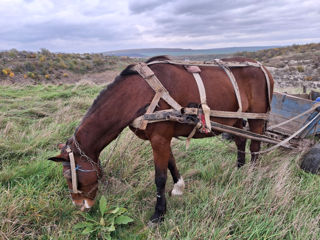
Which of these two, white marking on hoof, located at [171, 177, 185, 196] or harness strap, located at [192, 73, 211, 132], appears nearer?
harness strap, located at [192, 73, 211, 132]

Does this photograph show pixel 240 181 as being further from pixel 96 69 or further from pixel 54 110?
pixel 96 69

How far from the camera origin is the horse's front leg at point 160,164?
2518 millimetres

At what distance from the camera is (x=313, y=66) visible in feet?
59.6

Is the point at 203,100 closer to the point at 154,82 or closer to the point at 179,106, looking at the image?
the point at 179,106

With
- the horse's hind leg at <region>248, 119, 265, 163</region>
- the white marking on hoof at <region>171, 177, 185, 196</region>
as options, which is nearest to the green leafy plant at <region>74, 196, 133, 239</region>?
the white marking on hoof at <region>171, 177, 185, 196</region>

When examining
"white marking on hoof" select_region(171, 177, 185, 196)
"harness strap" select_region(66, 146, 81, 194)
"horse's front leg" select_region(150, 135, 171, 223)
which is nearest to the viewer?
"harness strap" select_region(66, 146, 81, 194)

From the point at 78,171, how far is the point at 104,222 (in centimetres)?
61

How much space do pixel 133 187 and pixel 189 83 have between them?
1667mm

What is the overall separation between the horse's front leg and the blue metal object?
2.72 metres

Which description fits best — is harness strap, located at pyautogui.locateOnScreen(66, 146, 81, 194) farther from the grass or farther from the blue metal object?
the blue metal object

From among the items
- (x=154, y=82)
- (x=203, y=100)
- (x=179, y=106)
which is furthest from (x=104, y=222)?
(x=203, y=100)

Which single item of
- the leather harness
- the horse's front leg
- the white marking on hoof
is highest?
the leather harness

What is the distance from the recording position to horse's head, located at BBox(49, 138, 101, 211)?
2.42 meters

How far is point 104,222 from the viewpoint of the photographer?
2.44 metres
